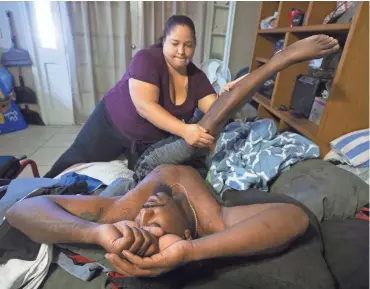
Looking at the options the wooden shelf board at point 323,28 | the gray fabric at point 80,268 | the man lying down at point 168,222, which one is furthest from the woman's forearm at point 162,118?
the wooden shelf board at point 323,28

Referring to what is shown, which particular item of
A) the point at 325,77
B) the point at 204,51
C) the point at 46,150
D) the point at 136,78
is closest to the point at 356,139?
the point at 325,77

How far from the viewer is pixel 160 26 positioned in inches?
98.0

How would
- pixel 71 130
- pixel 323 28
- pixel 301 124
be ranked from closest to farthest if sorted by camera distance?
1. pixel 323 28
2. pixel 301 124
3. pixel 71 130

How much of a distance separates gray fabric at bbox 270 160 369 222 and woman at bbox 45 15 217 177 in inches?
14.7

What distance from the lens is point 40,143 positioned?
7.52 ft

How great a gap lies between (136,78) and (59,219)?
0.66m

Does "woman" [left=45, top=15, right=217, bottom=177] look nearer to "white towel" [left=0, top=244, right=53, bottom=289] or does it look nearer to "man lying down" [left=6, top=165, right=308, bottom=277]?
"man lying down" [left=6, top=165, right=308, bottom=277]

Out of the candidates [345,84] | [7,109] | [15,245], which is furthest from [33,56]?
[345,84]

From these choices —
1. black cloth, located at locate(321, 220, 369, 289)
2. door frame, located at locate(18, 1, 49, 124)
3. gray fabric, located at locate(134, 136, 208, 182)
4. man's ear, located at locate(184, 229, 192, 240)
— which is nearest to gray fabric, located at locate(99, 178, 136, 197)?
gray fabric, located at locate(134, 136, 208, 182)

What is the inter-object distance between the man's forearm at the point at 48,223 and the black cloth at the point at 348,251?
2.12ft

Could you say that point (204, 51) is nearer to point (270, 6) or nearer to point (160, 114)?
point (270, 6)

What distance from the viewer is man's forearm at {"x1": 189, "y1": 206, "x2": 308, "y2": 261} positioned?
1.98 ft

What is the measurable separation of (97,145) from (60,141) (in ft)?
4.42

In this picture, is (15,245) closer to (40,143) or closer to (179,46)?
(179,46)
